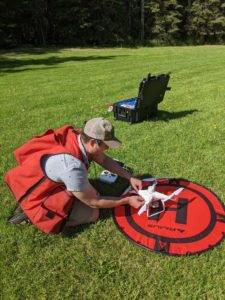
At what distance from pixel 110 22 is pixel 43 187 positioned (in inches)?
1310

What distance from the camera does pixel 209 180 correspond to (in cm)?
447

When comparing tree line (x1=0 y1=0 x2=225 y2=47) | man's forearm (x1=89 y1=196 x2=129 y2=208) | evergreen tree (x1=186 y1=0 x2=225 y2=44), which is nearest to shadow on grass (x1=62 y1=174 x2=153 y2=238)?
man's forearm (x1=89 y1=196 x2=129 y2=208)

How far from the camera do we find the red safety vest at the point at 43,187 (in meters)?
3.25

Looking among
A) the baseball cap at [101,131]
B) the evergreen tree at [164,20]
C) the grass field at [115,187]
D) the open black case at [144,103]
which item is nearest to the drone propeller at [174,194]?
the grass field at [115,187]

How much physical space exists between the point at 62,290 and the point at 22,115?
5.33 metres

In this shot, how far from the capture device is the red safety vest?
3.25m

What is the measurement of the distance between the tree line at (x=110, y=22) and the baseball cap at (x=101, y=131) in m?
26.3

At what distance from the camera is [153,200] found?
Result: 152 inches

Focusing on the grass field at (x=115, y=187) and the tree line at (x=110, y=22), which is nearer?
the grass field at (x=115, y=187)

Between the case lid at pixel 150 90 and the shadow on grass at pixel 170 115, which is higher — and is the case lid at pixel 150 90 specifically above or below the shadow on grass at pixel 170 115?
above

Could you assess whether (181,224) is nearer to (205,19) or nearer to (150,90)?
(150,90)

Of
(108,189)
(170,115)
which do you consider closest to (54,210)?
(108,189)

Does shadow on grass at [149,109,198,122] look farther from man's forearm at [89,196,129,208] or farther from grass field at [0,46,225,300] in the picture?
man's forearm at [89,196,129,208]

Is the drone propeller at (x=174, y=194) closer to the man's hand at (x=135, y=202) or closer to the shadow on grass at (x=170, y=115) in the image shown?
the man's hand at (x=135, y=202)
